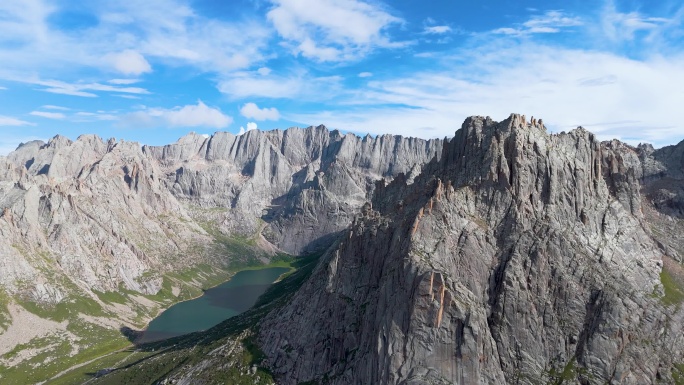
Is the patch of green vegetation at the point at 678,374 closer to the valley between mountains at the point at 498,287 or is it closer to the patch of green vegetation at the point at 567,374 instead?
the valley between mountains at the point at 498,287

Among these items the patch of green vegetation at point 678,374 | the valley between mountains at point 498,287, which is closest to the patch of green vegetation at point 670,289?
the valley between mountains at point 498,287

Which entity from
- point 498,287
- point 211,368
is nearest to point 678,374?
point 498,287

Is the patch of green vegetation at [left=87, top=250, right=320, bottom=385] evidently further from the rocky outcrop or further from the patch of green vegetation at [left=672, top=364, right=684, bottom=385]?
the patch of green vegetation at [left=672, top=364, right=684, bottom=385]

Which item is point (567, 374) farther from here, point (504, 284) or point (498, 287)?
point (498, 287)

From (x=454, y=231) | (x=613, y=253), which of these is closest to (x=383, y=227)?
(x=454, y=231)

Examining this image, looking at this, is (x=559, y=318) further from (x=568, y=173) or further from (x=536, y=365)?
(x=568, y=173)

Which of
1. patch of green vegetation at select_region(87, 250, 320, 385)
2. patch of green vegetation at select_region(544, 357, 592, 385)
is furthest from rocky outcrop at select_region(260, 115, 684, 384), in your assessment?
patch of green vegetation at select_region(87, 250, 320, 385)
